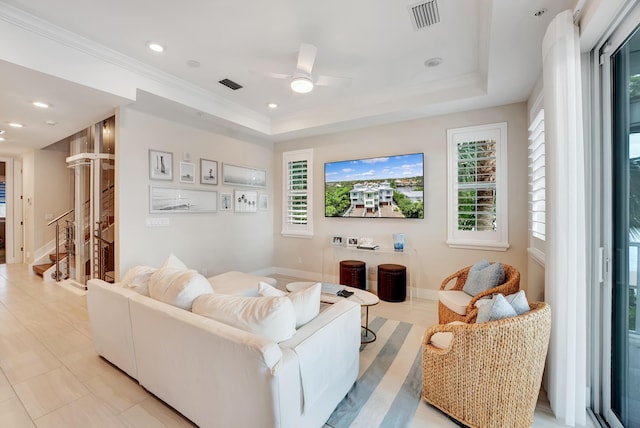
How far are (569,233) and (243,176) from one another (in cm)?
481

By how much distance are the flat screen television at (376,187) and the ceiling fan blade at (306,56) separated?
2.25m

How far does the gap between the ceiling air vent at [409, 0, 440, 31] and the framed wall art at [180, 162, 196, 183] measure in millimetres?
3664

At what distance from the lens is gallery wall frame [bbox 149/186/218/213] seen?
13.5 feet

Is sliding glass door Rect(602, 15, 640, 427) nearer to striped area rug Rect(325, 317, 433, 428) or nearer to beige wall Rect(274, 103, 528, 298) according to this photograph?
striped area rug Rect(325, 317, 433, 428)

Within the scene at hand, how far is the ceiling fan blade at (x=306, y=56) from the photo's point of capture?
8.73 ft

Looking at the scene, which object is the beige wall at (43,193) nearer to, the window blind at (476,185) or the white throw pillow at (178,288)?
the white throw pillow at (178,288)

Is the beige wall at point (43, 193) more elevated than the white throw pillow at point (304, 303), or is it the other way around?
the beige wall at point (43, 193)

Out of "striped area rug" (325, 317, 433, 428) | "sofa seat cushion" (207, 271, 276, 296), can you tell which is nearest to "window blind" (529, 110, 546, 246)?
"striped area rug" (325, 317, 433, 428)

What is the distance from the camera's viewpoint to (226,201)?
5168 millimetres

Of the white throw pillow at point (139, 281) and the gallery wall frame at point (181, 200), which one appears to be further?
the gallery wall frame at point (181, 200)

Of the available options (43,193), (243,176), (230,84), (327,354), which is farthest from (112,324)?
(43,193)

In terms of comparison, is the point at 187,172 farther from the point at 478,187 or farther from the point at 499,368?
the point at 499,368

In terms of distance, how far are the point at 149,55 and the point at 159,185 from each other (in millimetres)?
1720

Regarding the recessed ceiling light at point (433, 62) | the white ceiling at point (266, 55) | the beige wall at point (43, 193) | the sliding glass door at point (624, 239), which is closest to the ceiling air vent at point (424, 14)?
the white ceiling at point (266, 55)
